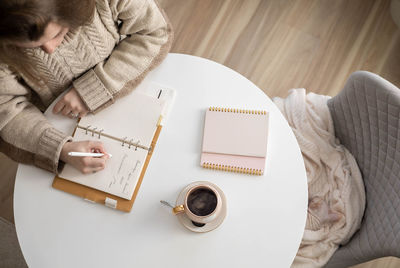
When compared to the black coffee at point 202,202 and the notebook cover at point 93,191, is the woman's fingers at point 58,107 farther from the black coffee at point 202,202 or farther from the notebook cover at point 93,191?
the black coffee at point 202,202

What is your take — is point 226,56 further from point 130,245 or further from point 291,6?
point 130,245

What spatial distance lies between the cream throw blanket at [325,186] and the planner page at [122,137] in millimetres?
524

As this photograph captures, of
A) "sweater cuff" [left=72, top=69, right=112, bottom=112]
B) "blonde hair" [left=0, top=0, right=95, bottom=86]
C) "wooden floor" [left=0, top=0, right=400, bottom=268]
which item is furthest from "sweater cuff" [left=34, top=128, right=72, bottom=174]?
"wooden floor" [left=0, top=0, right=400, bottom=268]

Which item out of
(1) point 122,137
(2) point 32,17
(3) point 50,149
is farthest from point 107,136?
(2) point 32,17

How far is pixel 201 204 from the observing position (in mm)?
830

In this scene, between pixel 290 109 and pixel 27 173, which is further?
pixel 290 109

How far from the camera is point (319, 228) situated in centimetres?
111

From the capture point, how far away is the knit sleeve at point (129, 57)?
3.12 ft

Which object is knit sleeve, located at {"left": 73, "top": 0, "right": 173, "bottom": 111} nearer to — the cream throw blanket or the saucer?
the saucer

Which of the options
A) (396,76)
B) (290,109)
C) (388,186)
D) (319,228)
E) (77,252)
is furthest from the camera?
(396,76)

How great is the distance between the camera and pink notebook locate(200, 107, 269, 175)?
0.90 meters

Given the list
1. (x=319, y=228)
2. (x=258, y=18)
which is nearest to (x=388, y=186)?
(x=319, y=228)

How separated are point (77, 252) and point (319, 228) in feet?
2.33

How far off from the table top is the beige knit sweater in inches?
3.3
